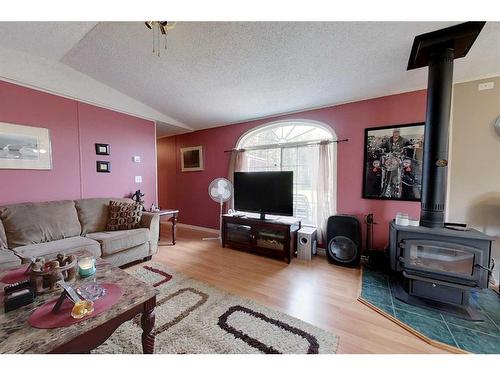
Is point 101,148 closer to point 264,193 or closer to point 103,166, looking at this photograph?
point 103,166

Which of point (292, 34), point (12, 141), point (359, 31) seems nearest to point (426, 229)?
point (359, 31)

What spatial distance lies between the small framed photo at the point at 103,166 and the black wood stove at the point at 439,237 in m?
4.02

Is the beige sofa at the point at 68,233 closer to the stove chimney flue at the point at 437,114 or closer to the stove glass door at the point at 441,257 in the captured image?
the stove glass door at the point at 441,257

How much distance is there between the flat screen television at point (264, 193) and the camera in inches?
117

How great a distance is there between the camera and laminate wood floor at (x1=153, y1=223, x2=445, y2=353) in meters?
1.48

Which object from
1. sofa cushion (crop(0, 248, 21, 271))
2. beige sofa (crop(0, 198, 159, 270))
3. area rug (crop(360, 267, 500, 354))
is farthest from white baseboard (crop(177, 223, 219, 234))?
area rug (crop(360, 267, 500, 354))

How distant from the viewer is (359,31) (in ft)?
5.77

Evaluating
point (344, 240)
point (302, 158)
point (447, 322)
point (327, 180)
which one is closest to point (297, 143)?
point (302, 158)

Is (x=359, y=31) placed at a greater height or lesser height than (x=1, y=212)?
greater

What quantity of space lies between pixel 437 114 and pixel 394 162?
2.80 feet

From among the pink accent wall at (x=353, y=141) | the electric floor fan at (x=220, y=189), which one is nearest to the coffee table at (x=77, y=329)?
the electric floor fan at (x=220, y=189)

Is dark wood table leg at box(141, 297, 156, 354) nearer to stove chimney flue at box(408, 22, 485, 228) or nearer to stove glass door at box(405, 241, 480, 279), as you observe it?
stove glass door at box(405, 241, 480, 279)
